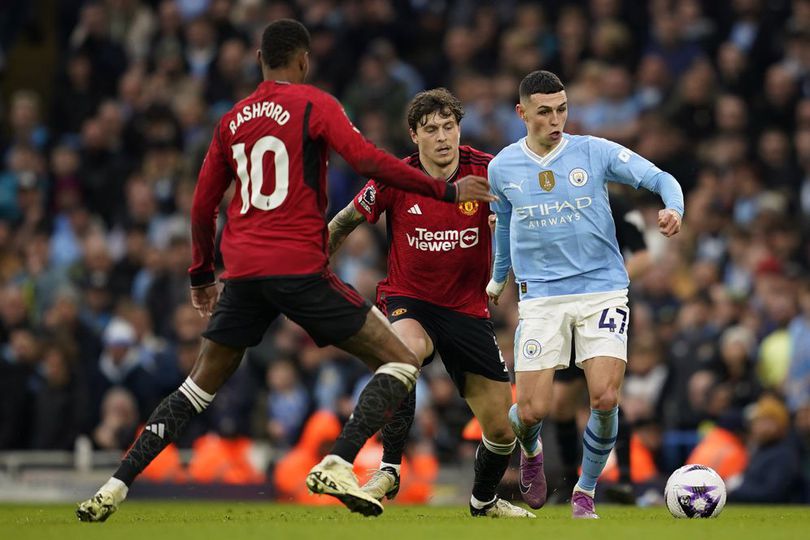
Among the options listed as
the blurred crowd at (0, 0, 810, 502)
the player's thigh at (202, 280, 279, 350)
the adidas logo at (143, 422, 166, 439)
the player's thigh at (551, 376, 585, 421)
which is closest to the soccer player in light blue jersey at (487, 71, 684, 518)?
the player's thigh at (202, 280, 279, 350)

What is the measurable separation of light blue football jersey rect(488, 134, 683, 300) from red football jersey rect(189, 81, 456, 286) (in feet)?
3.71

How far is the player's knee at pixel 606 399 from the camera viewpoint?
9.05 m

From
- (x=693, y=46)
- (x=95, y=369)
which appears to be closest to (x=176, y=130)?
(x=95, y=369)

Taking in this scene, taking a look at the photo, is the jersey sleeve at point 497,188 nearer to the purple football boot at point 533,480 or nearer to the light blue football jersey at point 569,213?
the light blue football jersey at point 569,213

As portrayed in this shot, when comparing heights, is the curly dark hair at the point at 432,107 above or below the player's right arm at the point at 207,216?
above

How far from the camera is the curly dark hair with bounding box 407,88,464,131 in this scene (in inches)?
381

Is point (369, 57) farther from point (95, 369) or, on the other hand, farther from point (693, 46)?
point (95, 369)

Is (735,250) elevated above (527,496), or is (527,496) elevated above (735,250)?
(735,250)

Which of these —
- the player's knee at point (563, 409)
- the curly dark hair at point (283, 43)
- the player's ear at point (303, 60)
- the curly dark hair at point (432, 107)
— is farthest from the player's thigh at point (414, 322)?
the player's knee at point (563, 409)

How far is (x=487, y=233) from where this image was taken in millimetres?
9797

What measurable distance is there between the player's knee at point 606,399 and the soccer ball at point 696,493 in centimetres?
65

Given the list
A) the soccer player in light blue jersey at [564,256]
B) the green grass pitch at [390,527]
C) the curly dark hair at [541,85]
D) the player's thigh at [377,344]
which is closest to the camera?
the green grass pitch at [390,527]

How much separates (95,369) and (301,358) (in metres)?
2.26

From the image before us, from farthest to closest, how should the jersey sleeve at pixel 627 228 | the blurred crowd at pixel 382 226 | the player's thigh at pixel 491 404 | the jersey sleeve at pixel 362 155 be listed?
the blurred crowd at pixel 382 226 → the jersey sleeve at pixel 627 228 → the player's thigh at pixel 491 404 → the jersey sleeve at pixel 362 155
